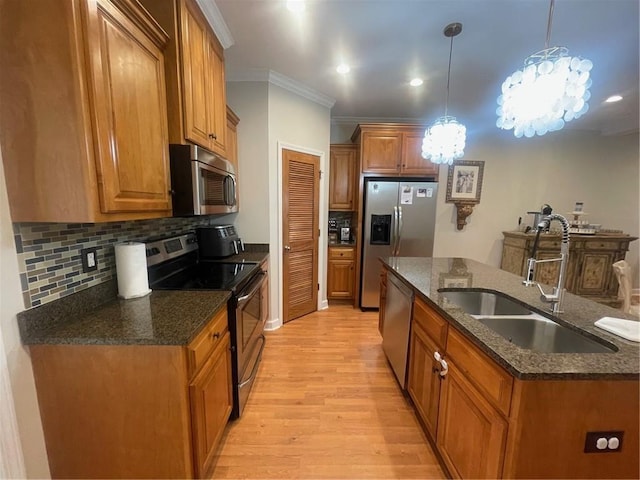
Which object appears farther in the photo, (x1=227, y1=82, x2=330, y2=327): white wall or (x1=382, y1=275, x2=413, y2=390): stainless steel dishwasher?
(x1=227, y1=82, x2=330, y2=327): white wall

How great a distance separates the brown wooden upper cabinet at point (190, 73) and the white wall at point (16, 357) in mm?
779

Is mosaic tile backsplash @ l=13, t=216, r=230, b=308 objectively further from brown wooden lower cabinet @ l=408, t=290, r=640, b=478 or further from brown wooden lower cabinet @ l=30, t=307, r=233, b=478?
brown wooden lower cabinet @ l=408, t=290, r=640, b=478

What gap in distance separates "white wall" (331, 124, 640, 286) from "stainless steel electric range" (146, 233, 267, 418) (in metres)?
2.81

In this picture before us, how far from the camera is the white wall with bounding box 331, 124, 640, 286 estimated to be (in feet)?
13.3

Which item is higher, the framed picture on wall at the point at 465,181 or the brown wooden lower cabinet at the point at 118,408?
the framed picture on wall at the point at 465,181

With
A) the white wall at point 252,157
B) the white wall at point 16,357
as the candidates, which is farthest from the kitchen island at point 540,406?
the white wall at point 252,157

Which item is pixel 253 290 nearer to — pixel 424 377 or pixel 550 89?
pixel 424 377

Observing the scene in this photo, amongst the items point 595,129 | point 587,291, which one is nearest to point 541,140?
point 595,129

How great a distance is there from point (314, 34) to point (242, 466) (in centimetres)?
291

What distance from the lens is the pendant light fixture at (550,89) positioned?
1228mm

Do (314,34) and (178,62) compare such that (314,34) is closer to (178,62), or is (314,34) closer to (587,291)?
(178,62)

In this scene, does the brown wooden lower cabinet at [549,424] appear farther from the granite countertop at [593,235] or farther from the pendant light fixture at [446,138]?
the granite countertop at [593,235]

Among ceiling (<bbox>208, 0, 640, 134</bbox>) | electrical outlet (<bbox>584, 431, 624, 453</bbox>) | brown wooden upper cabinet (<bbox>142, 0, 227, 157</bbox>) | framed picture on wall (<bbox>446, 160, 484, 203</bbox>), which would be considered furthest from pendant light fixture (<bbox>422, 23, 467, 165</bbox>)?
framed picture on wall (<bbox>446, 160, 484, 203</bbox>)

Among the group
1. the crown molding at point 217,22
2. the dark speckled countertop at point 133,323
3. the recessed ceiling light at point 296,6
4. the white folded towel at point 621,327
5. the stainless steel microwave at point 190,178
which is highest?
the recessed ceiling light at point 296,6
